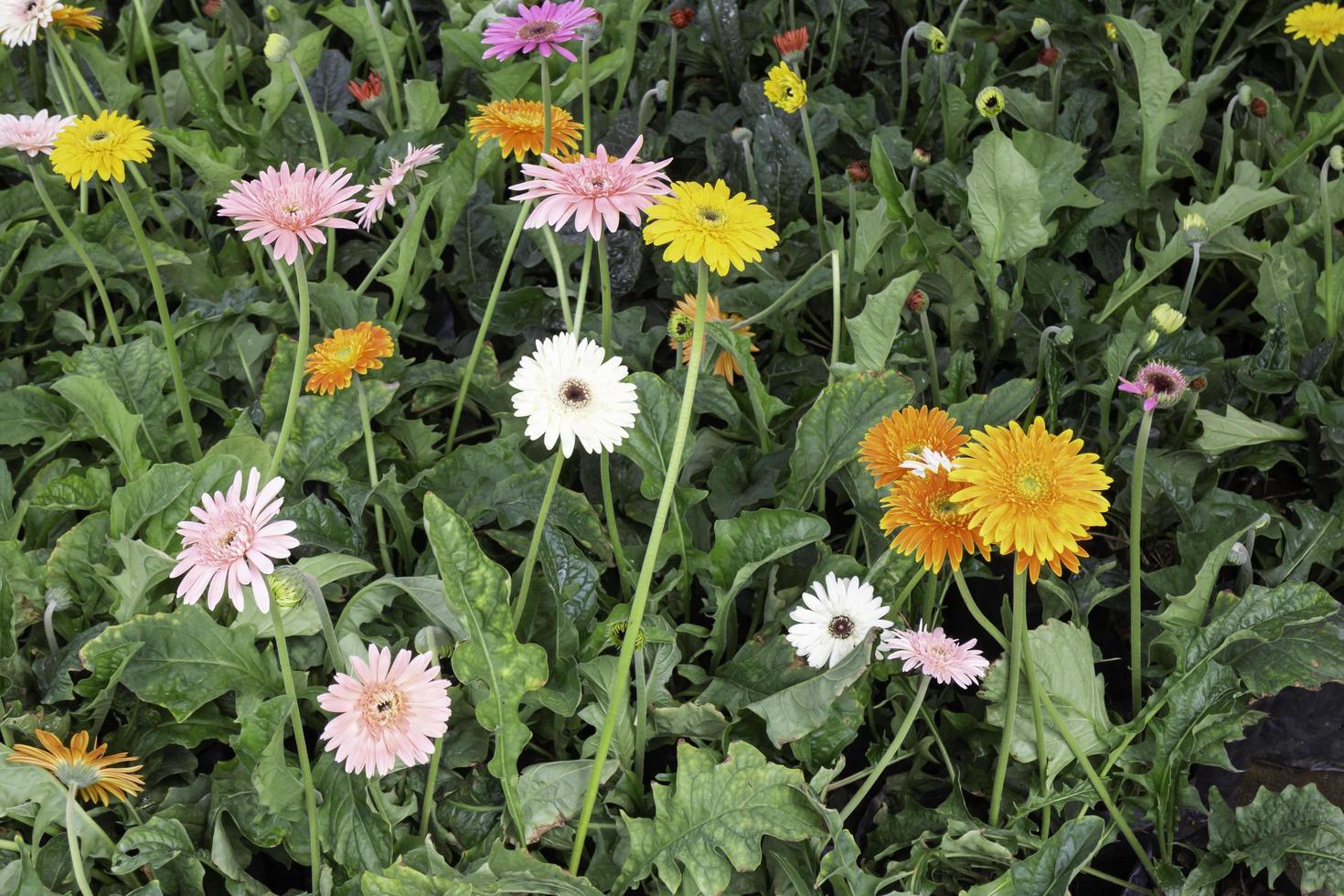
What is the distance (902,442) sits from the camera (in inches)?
43.6

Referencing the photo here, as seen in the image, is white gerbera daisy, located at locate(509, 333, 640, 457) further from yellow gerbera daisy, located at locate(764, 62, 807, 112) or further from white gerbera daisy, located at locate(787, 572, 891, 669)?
yellow gerbera daisy, located at locate(764, 62, 807, 112)

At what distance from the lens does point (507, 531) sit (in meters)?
1.46

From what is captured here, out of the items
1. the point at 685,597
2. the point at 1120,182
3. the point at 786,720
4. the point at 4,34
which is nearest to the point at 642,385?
the point at 685,597

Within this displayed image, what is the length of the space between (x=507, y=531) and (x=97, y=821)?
0.55m

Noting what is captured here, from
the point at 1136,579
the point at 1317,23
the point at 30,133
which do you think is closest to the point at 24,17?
the point at 30,133

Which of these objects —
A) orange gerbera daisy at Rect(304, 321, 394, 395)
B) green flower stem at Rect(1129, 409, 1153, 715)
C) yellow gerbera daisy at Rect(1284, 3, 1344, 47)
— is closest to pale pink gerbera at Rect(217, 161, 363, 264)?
orange gerbera daisy at Rect(304, 321, 394, 395)

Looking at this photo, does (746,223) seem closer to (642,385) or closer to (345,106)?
(642,385)

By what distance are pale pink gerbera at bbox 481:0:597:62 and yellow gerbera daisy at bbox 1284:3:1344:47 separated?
1.23 m

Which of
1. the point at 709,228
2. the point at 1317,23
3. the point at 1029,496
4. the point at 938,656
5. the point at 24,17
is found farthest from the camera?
the point at 1317,23

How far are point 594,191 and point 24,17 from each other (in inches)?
44.1

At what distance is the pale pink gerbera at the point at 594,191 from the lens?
3.40 ft

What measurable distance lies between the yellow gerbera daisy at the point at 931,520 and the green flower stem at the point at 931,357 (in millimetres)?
548

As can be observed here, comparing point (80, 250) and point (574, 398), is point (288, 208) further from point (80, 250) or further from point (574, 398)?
point (80, 250)

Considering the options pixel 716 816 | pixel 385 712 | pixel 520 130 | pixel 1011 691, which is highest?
pixel 520 130
